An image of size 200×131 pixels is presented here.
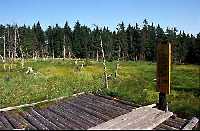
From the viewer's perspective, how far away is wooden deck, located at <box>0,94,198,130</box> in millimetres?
12534

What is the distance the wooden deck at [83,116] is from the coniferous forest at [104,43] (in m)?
77.3

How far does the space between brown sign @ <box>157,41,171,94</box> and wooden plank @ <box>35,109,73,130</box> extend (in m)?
3.98

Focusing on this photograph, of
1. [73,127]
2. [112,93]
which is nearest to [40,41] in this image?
[112,93]

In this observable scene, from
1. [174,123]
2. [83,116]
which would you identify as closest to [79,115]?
[83,116]

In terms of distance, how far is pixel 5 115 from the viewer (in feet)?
50.9

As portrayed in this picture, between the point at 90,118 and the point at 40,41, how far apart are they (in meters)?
110

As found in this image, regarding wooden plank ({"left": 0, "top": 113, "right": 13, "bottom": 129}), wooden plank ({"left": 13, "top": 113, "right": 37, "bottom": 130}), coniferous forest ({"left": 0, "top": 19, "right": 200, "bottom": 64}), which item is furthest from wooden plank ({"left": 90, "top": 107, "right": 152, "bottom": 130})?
coniferous forest ({"left": 0, "top": 19, "right": 200, "bottom": 64})

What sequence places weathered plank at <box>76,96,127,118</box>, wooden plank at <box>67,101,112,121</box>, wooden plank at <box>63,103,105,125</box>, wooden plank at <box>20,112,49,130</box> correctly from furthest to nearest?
weathered plank at <box>76,96,127,118</box>, wooden plank at <box>67,101,112,121</box>, wooden plank at <box>63,103,105,125</box>, wooden plank at <box>20,112,49,130</box>

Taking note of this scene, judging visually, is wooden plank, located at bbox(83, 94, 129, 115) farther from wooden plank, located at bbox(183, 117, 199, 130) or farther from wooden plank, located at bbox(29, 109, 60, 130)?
wooden plank, located at bbox(29, 109, 60, 130)

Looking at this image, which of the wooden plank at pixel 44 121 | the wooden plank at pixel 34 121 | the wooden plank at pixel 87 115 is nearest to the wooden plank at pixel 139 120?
the wooden plank at pixel 87 115

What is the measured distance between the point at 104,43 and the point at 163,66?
96.0 m

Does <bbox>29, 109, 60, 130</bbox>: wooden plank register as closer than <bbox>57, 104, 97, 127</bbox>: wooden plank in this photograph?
Yes

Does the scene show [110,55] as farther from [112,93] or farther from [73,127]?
[73,127]

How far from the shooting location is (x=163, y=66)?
1374 centimetres
